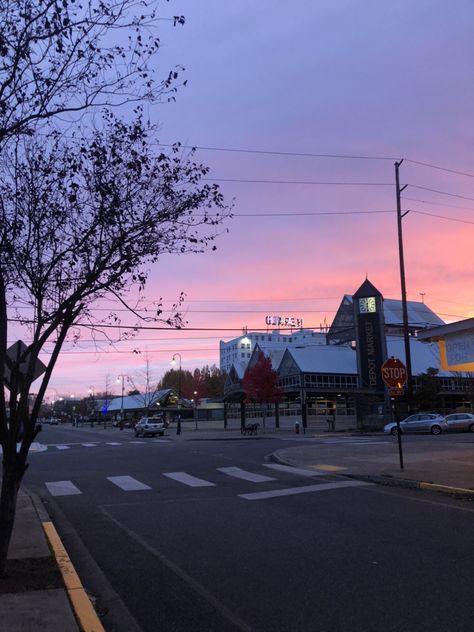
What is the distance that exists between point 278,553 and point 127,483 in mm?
8411

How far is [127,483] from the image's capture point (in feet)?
48.8

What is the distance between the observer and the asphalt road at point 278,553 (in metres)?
5.18

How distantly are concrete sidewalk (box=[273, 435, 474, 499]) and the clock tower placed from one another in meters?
36.1

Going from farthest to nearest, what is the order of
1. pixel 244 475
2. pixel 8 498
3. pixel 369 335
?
1. pixel 369 335
2. pixel 244 475
3. pixel 8 498

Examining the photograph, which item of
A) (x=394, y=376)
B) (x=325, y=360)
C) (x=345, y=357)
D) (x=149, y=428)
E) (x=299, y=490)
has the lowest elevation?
(x=149, y=428)

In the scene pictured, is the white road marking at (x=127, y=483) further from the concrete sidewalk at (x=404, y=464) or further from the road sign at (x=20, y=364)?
the road sign at (x=20, y=364)

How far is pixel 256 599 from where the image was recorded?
5.59 metres

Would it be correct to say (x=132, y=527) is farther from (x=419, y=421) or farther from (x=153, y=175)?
(x=419, y=421)

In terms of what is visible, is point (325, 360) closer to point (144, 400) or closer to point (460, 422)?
point (460, 422)

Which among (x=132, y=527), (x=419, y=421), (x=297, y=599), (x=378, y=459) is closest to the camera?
(x=297, y=599)

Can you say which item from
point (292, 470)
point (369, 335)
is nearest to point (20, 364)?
point (292, 470)

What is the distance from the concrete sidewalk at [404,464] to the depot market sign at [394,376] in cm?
209

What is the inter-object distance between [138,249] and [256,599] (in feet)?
13.6

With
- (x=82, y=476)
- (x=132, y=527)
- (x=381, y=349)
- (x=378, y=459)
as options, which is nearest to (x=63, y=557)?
(x=132, y=527)
